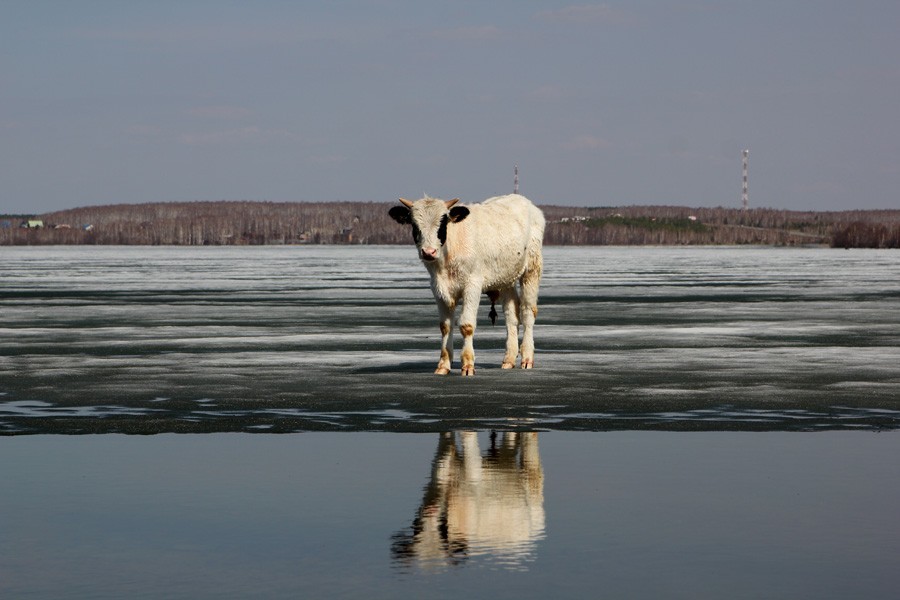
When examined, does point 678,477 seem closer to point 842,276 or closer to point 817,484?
point 817,484

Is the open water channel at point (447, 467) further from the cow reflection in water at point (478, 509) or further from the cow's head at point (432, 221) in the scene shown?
the cow's head at point (432, 221)

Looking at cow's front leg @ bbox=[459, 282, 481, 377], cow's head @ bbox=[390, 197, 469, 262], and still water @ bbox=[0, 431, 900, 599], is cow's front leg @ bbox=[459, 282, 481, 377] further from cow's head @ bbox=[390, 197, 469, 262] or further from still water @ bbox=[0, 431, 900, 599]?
still water @ bbox=[0, 431, 900, 599]

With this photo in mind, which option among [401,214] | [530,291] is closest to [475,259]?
[401,214]

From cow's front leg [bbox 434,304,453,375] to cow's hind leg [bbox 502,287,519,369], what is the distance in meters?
0.85

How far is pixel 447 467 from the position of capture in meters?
10.1

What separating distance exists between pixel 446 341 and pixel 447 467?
6.87 metres

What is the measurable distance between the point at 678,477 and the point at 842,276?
41352 mm

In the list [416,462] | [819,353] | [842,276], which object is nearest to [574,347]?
[819,353]

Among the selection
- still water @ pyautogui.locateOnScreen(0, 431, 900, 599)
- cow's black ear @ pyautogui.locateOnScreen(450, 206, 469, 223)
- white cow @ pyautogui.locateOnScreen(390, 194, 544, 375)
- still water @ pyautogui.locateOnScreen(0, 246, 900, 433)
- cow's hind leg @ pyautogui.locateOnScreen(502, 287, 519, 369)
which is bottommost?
still water @ pyautogui.locateOnScreen(0, 246, 900, 433)

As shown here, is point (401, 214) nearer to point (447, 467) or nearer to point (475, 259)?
point (475, 259)

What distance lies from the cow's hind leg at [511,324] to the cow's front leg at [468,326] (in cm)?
75

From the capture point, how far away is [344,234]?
14888cm

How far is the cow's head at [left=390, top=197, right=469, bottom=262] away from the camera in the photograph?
1675 cm

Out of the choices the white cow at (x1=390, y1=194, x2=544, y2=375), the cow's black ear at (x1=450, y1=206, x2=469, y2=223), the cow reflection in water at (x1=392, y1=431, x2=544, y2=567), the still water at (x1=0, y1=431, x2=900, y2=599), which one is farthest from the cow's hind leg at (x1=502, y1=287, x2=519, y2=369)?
the cow reflection in water at (x1=392, y1=431, x2=544, y2=567)
